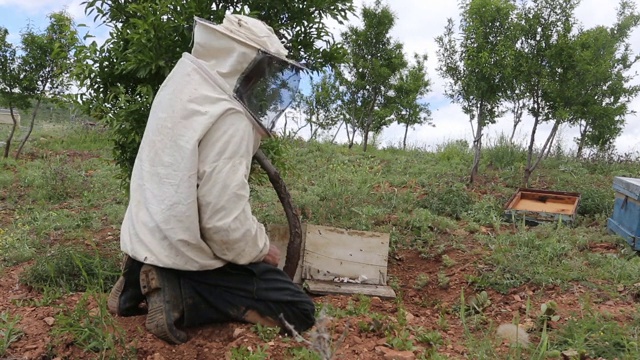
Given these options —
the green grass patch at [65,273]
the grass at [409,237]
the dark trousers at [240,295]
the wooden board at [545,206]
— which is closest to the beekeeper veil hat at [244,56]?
the dark trousers at [240,295]

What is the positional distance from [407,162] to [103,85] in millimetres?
7160

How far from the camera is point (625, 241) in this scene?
5.14 m

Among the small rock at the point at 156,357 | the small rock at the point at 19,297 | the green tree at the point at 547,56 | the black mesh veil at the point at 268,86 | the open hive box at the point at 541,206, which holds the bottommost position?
the small rock at the point at 19,297

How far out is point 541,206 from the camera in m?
6.43

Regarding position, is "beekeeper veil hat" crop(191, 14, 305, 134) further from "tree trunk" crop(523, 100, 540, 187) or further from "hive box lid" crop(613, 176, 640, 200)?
"tree trunk" crop(523, 100, 540, 187)

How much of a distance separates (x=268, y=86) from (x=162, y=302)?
4.31 feet

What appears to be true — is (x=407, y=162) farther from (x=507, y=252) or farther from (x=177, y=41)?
(x=177, y=41)

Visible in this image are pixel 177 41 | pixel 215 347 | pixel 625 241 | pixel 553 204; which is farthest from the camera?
pixel 553 204

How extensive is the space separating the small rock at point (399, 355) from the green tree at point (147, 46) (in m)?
2.15

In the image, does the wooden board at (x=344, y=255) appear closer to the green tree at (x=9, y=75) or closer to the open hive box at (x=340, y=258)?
the open hive box at (x=340, y=258)

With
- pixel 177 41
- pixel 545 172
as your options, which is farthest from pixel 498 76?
pixel 177 41

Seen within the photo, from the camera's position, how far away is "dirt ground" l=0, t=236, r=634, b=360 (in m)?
2.67

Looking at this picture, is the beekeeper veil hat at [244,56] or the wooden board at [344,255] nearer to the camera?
the beekeeper veil hat at [244,56]

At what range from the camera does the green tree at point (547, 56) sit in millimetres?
7770
